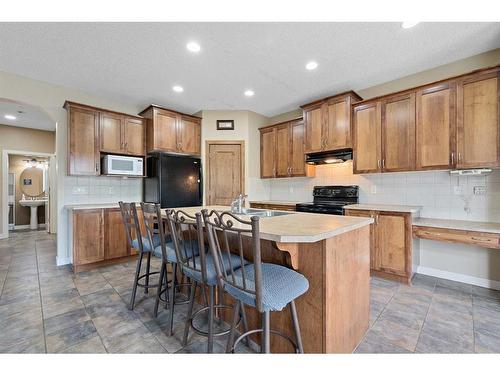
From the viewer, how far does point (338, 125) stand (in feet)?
11.4

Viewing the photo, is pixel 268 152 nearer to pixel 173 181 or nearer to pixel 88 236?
pixel 173 181

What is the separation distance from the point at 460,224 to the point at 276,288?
2588 mm

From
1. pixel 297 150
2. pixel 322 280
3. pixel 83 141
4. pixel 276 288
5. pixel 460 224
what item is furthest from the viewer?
pixel 297 150

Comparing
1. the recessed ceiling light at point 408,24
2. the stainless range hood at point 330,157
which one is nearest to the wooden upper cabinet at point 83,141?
the stainless range hood at point 330,157

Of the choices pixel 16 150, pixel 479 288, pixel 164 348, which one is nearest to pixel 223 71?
pixel 164 348

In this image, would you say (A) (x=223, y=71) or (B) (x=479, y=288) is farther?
(A) (x=223, y=71)

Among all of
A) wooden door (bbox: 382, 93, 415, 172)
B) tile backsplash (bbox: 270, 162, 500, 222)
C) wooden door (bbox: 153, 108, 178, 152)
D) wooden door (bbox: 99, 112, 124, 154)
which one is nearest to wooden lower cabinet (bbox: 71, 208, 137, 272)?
wooden door (bbox: 99, 112, 124, 154)

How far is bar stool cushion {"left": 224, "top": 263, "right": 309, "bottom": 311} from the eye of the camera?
1149mm

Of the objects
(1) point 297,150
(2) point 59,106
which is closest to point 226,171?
(1) point 297,150

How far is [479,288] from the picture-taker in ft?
8.61

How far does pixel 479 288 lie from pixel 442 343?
1.51 metres

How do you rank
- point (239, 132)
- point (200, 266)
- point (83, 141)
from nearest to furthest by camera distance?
1. point (200, 266)
2. point (83, 141)
3. point (239, 132)
